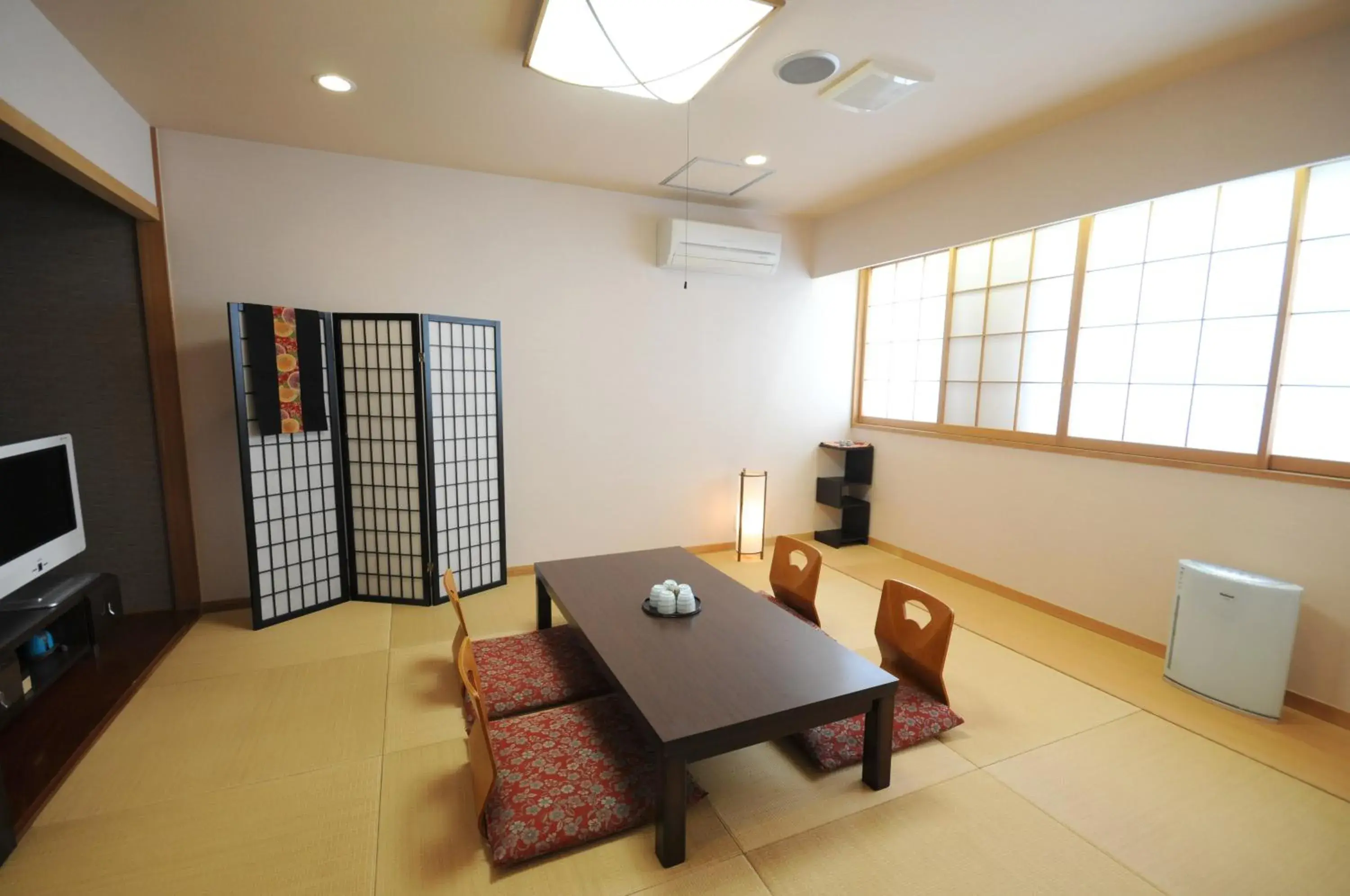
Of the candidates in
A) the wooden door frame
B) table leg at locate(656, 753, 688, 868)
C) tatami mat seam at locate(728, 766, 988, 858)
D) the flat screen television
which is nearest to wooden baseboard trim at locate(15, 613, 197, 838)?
the wooden door frame

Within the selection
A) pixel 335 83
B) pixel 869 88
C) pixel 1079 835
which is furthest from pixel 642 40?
pixel 1079 835

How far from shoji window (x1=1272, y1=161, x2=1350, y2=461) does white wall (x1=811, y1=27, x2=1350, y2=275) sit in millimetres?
361

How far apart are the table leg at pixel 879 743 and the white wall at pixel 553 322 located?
8.92 feet

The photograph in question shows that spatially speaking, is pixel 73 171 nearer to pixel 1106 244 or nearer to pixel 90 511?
pixel 90 511

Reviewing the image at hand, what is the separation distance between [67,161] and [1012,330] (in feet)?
16.4

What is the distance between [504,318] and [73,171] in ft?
6.77

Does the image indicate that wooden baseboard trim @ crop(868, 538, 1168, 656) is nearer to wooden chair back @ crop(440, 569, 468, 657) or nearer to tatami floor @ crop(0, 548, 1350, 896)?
tatami floor @ crop(0, 548, 1350, 896)

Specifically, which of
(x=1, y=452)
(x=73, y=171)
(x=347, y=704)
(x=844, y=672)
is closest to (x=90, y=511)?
(x=1, y=452)

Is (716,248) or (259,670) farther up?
(716,248)

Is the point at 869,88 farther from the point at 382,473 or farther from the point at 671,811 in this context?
the point at 382,473

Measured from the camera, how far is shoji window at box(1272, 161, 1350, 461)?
241 cm

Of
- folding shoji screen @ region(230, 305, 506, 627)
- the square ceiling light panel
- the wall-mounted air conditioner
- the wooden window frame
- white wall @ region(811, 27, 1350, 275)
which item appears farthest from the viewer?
the wall-mounted air conditioner

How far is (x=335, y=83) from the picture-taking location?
2.58 metres

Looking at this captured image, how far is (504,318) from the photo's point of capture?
3908 millimetres
